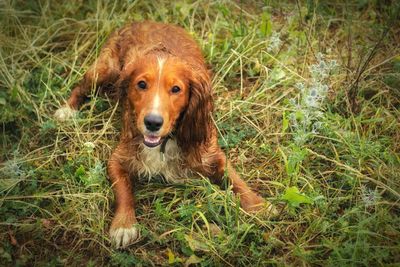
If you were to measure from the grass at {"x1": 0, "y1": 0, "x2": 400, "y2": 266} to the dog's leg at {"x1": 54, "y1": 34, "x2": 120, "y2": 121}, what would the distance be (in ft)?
0.42

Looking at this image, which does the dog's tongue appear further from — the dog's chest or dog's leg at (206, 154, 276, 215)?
dog's leg at (206, 154, 276, 215)

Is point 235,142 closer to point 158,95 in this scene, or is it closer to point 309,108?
point 309,108

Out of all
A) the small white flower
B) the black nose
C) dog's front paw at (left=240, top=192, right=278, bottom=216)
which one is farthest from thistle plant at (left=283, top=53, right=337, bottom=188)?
the small white flower

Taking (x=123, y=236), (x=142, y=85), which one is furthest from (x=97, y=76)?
(x=123, y=236)

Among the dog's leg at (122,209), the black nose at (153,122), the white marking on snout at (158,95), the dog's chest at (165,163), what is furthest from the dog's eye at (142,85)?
the dog's leg at (122,209)

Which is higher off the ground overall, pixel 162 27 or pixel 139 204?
pixel 162 27

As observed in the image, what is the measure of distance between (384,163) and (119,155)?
7.37 ft

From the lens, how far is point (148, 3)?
592 cm

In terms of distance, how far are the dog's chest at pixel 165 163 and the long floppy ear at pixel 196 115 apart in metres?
0.12

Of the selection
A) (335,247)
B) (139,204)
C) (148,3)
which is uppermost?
(148,3)

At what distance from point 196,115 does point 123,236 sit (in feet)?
3.60

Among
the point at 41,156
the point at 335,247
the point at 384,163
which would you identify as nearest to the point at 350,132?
the point at 384,163

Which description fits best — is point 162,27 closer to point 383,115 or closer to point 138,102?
point 138,102

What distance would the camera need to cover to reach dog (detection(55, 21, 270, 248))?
3668 mm
